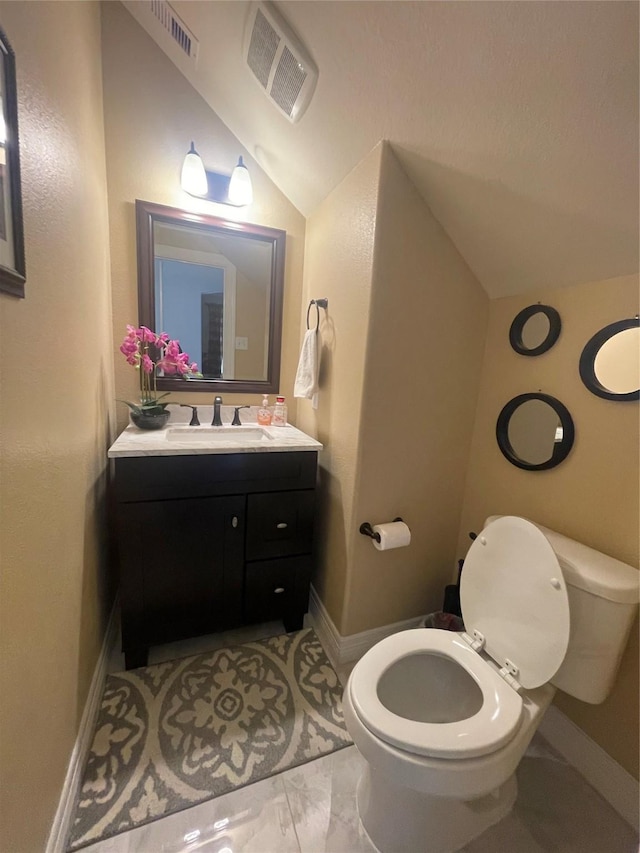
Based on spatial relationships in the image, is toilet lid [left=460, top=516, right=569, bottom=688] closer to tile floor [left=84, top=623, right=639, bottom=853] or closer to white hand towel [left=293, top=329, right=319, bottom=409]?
tile floor [left=84, top=623, right=639, bottom=853]

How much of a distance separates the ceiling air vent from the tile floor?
2.31 metres

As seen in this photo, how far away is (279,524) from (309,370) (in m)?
0.73

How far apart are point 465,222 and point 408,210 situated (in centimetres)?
22

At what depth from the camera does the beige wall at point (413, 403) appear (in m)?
1.25

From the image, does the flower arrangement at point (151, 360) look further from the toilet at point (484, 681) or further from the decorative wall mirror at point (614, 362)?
the decorative wall mirror at point (614, 362)

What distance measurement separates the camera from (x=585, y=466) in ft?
3.77

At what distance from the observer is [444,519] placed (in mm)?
1614

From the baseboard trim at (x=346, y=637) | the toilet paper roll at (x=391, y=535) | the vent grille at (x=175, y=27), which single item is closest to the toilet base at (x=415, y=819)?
the baseboard trim at (x=346, y=637)

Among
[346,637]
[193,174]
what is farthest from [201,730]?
[193,174]

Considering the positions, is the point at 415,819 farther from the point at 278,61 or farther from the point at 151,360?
the point at 278,61

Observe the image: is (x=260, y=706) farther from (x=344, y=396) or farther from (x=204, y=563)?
(x=344, y=396)

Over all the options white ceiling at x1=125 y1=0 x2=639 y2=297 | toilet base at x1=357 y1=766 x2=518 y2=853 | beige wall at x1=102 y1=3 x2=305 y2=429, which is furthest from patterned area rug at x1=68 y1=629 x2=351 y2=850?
white ceiling at x1=125 y1=0 x2=639 y2=297

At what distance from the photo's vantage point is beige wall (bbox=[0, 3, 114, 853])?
0.65m

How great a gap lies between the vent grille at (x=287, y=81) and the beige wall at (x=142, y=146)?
1.56 feet
